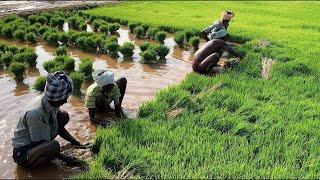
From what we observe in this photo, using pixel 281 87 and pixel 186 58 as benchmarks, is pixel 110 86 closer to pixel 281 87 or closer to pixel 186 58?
pixel 281 87

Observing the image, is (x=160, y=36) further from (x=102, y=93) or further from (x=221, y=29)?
(x=102, y=93)

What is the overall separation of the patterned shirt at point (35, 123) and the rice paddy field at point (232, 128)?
627 mm

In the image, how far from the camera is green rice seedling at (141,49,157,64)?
349 inches

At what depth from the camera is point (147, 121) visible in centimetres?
526

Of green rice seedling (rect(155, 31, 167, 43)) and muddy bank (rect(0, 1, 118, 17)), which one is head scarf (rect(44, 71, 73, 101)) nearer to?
green rice seedling (rect(155, 31, 167, 43))

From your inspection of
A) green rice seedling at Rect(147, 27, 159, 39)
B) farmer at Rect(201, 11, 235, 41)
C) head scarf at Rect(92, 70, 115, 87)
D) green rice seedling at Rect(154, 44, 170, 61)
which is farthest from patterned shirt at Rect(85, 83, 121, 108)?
green rice seedling at Rect(147, 27, 159, 39)

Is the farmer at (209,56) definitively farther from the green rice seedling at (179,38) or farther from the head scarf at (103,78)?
the green rice seedling at (179,38)

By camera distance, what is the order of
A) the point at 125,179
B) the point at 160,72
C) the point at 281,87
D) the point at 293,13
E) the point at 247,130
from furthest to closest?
the point at 293,13, the point at 160,72, the point at 281,87, the point at 247,130, the point at 125,179

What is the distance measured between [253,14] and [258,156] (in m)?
10.6

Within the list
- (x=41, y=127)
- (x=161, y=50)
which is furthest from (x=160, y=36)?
(x=41, y=127)

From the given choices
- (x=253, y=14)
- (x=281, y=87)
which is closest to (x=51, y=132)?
(x=281, y=87)

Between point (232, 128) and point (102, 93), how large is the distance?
1761mm

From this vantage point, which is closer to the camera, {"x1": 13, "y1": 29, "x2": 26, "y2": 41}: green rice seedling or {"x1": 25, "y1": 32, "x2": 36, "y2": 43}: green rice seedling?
{"x1": 25, "y1": 32, "x2": 36, "y2": 43}: green rice seedling

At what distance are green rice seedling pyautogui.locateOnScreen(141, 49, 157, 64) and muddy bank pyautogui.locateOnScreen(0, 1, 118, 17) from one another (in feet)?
24.9
